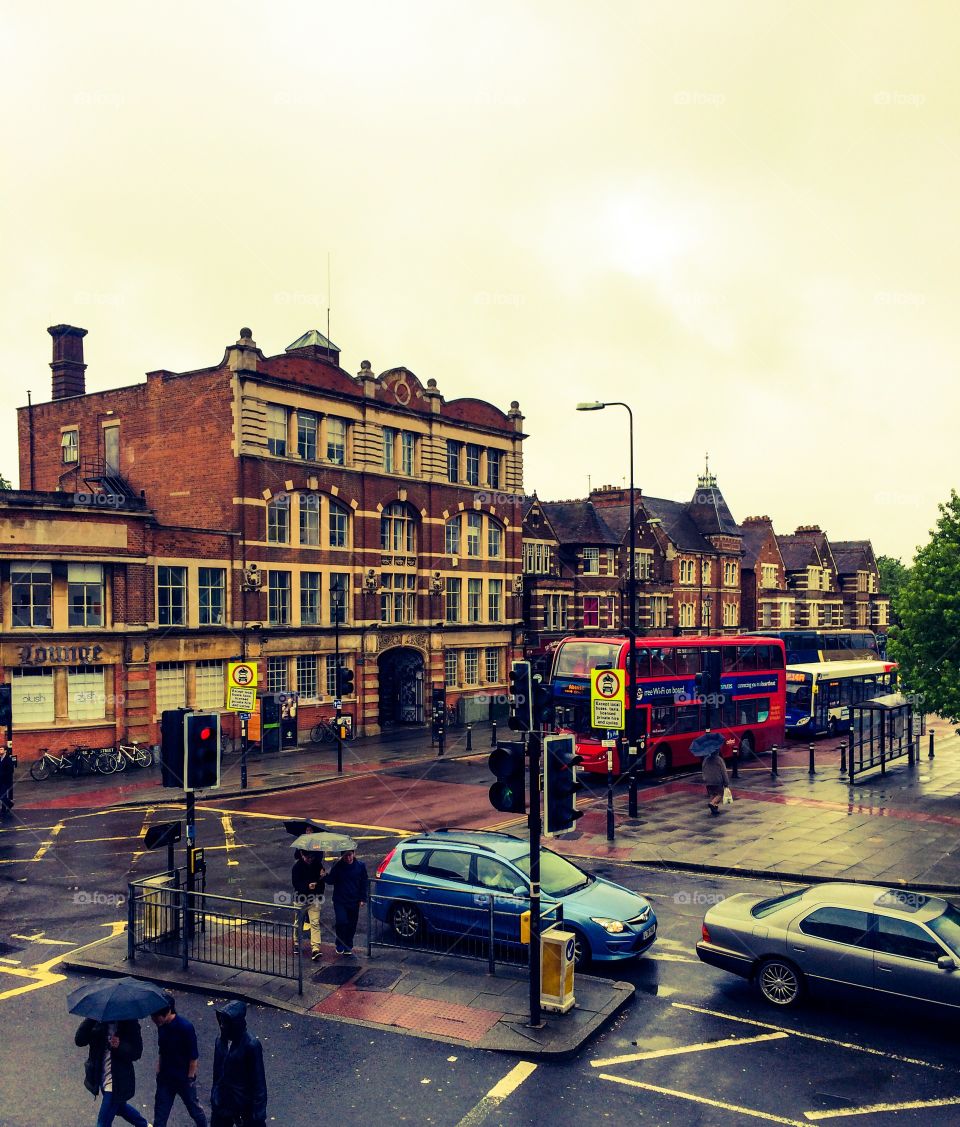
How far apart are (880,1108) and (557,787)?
4467mm

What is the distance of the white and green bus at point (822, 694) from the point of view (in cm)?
4094

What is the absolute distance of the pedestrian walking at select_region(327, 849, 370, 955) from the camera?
13430mm

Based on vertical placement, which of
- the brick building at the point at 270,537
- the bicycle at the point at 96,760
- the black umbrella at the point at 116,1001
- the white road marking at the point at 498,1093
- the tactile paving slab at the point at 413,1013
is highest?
the brick building at the point at 270,537

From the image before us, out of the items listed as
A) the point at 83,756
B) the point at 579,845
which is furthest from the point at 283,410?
the point at 579,845

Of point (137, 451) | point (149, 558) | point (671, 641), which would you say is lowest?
point (671, 641)

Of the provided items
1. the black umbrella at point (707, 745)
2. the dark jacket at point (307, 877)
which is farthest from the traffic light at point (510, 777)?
the black umbrella at point (707, 745)

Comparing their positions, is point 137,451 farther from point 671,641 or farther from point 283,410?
point 671,641

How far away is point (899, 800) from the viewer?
87.2 ft

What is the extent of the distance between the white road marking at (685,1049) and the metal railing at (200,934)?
13.7 feet

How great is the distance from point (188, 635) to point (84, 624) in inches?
149

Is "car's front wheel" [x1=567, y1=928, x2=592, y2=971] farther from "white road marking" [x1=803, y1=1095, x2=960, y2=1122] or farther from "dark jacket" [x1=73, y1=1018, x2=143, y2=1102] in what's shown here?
"dark jacket" [x1=73, y1=1018, x2=143, y2=1102]

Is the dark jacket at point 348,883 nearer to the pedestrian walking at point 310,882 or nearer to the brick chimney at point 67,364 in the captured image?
the pedestrian walking at point 310,882

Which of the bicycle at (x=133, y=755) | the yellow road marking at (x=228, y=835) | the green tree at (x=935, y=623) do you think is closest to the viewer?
the yellow road marking at (x=228, y=835)

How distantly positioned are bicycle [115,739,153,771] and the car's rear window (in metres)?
24.5
